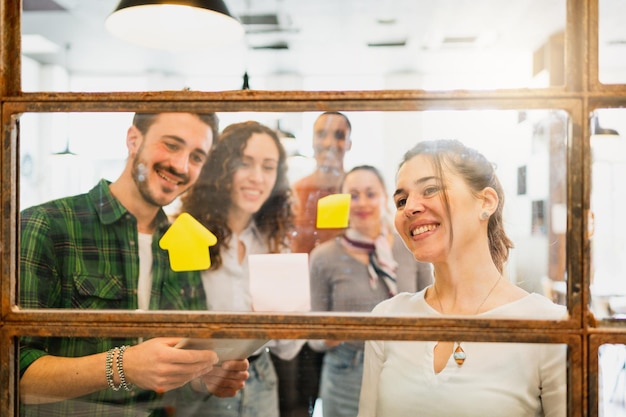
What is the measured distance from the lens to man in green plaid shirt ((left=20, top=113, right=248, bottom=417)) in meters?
1.01

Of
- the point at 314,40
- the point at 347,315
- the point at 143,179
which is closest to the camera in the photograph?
the point at 347,315

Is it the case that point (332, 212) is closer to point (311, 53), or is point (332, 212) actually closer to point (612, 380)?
point (311, 53)

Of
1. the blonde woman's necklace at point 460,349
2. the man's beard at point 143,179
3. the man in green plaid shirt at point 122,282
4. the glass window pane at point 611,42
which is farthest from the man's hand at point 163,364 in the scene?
the glass window pane at point 611,42

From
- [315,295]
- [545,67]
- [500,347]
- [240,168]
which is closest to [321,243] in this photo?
[315,295]

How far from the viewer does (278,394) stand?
1052 mm

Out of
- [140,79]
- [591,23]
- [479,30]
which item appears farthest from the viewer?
[479,30]

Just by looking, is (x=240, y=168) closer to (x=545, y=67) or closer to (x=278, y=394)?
(x=278, y=394)

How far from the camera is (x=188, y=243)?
1036 millimetres

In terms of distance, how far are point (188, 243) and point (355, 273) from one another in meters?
0.32

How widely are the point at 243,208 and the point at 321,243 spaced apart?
0.16 metres

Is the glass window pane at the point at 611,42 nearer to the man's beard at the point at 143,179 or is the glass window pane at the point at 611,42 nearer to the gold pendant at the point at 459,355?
the gold pendant at the point at 459,355

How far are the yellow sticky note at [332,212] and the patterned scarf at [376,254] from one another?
0.08ft

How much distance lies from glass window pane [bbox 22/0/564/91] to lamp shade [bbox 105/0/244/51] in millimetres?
22

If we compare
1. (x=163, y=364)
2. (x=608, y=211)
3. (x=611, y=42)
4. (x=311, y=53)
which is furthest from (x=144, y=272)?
(x=611, y=42)
